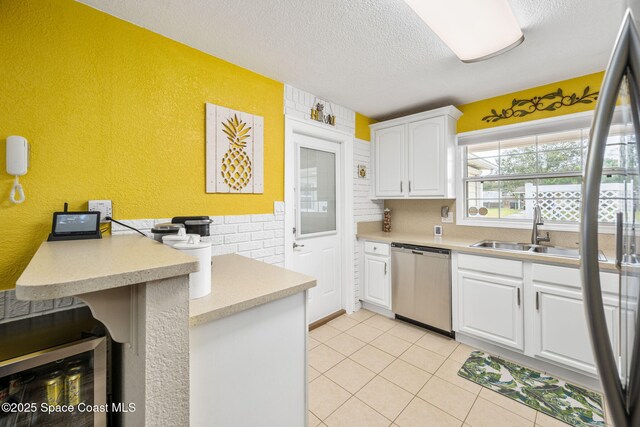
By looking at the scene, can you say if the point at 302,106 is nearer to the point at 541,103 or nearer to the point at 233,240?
the point at 233,240

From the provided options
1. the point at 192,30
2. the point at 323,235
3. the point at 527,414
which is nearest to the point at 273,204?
the point at 323,235

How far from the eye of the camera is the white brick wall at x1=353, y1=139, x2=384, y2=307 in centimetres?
327

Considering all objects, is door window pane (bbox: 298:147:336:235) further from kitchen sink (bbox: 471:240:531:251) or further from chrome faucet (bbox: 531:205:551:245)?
chrome faucet (bbox: 531:205:551:245)

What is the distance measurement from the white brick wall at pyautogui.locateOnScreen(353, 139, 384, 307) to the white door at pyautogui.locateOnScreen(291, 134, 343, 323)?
8.4 inches

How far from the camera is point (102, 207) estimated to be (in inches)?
59.9

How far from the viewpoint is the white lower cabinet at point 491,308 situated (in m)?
2.20

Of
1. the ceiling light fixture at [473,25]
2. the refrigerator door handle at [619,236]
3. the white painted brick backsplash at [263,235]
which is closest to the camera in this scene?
the refrigerator door handle at [619,236]

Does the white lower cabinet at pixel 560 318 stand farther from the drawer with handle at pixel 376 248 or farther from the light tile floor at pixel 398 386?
the drawer with handle at pixel 376 248

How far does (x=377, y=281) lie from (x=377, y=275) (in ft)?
0.23

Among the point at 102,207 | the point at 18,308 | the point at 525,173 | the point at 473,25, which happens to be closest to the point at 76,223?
the point at 102,207

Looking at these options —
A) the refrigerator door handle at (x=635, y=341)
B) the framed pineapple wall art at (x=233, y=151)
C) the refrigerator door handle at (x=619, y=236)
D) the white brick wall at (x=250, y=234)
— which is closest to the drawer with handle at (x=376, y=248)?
the white brick wall at (x=250, y=234)

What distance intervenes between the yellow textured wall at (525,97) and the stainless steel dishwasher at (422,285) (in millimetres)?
1471

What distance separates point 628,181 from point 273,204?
7.01 feet

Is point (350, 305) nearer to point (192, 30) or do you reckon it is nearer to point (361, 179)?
point (361, 179)
